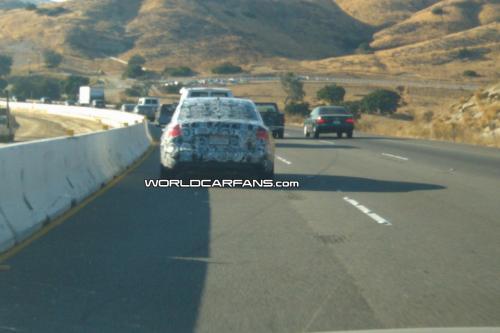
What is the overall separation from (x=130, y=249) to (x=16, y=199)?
173 centimetres

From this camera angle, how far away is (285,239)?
10.7 m

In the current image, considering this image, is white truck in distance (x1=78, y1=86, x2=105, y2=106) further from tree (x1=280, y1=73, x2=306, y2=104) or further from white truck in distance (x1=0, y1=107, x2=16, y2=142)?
white truck in distance (x1=0, y1=107, x2=16, y2=142)

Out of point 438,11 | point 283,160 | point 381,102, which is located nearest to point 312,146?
point 283,160

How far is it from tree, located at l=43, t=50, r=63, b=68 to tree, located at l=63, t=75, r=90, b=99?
8911mm

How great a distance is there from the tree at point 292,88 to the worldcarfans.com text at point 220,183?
7580 cm

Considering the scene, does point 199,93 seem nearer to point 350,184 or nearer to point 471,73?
point 350,184

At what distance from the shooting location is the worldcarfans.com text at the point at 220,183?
17.0m

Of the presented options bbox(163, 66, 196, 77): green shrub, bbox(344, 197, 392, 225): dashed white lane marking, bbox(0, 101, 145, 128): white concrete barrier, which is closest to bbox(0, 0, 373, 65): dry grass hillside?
bbox(163, 66, 196, 77): green shrub

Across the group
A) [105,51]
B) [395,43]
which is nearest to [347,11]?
[395,43]

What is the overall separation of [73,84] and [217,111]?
9907 cm

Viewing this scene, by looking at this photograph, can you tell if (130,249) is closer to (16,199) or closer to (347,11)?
(16,199)

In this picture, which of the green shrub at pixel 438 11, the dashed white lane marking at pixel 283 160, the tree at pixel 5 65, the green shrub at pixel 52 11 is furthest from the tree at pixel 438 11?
the dashed white lane marking at pixel 283 160

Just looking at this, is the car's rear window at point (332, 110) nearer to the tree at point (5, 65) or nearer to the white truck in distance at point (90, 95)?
the white truck in distance at point (90, 95)

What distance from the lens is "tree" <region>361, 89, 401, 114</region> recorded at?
80.1 m
